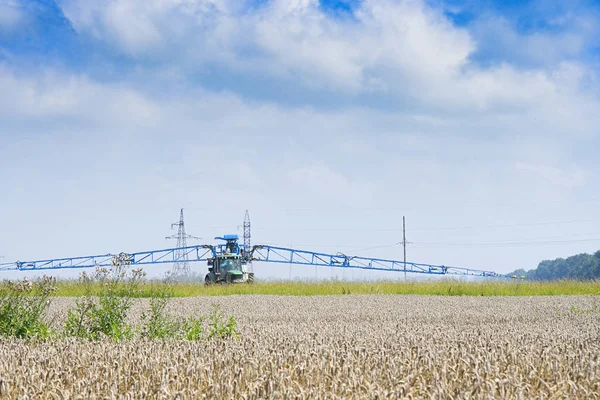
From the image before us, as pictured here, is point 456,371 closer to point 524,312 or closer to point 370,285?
point 524,312

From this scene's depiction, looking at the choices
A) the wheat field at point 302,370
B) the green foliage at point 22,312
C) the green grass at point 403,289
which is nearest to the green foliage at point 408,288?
the green grass at point 403,289

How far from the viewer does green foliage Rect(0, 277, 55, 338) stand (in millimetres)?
8156

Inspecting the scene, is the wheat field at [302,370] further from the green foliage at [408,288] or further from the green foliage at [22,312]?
the green foliage at [408,288]

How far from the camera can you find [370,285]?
25.8 metres

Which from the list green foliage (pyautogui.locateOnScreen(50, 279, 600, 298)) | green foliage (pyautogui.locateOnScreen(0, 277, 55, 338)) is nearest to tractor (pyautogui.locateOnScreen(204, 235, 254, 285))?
green foliage (pyautogui.locateOnScreen(50, 279, 600, 298))

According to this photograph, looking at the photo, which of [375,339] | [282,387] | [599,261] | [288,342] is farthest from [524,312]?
[599,261]

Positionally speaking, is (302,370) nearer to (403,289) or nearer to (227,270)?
(403,289)

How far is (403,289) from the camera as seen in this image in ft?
81.7

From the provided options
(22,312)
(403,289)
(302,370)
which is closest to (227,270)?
(403,289)

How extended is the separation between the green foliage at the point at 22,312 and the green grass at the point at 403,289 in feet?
48.2

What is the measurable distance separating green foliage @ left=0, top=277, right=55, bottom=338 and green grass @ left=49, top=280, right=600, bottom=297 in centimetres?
1468

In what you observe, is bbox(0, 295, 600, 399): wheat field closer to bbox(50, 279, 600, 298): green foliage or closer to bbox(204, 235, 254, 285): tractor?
bbox(50, 279, 600, 298): green foliage

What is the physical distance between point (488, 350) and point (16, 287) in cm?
615

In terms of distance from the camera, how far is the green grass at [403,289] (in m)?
24.0
